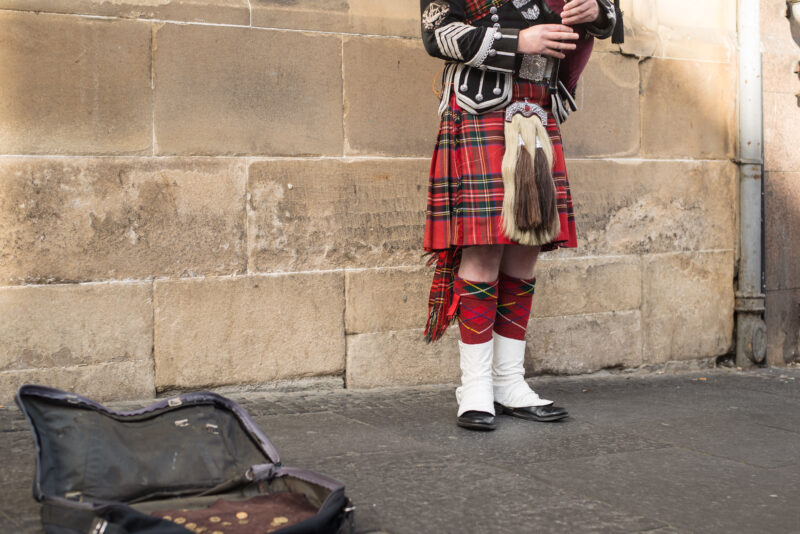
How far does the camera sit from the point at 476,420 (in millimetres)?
3045

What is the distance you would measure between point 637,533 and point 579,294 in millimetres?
2287

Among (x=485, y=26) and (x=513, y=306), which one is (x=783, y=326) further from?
(x=485, y=26)

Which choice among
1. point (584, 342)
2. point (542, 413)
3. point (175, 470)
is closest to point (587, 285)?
point (584, 342)

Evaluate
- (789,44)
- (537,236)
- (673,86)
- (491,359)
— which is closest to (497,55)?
(537,236)

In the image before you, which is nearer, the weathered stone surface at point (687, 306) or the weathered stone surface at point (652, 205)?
the weathered stone surface at point (652, 205)

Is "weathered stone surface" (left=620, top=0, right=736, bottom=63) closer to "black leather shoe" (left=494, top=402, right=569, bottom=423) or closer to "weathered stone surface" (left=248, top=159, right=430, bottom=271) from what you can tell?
"weathered stone surface" (left=248, top=159, right=430, bottom=271)

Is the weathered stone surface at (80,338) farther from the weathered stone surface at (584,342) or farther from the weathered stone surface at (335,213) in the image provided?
the weathered stone surface at (584,342)

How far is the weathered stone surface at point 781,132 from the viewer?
4.72 m

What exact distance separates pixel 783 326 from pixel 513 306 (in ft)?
7.27

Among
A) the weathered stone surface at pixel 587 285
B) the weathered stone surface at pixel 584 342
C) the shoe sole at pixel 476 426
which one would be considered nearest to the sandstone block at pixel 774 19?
the weathered stone surface at pixel 587 285

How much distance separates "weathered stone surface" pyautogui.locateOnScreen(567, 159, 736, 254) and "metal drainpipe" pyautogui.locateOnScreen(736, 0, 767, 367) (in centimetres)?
8

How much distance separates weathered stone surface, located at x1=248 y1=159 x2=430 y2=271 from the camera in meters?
3.59

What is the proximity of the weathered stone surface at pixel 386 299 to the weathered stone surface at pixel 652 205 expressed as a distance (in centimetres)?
87

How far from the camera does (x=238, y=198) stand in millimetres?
3549
